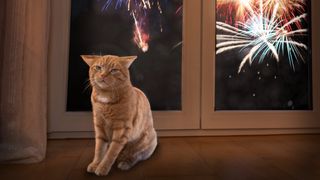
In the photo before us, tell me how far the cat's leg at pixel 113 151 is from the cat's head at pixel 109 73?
15cm

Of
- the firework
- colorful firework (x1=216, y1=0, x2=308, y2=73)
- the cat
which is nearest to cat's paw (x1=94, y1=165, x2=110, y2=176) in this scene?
the cat

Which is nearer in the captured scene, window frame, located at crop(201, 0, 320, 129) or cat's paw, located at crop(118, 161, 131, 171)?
cat's paw, located at crop(118, 161, 131, 171)

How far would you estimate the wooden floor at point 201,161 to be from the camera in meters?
0.90

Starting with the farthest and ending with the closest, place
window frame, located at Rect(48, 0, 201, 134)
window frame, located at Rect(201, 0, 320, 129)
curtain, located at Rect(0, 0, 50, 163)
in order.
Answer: window frame, located at Rect(201, 0, 320, 129) → window frame, located at Rect(48, 0, 201, 134) → curtain, located at Rect(0, 0, 50, 163)

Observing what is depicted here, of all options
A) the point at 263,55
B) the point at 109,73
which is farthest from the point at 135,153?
the point at 263,55

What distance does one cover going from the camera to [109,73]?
884 mm

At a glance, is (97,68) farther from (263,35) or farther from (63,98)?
(263,35)

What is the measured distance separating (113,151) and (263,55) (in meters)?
1.17

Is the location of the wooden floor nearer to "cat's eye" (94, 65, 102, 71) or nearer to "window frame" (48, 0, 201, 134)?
"window frame" (48, 0, 201, 134)

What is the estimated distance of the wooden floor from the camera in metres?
0.90

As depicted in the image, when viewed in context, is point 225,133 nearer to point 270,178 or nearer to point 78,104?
point 270,178

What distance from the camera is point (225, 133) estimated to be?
63.1 inches

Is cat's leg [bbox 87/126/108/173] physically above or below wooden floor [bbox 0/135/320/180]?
above

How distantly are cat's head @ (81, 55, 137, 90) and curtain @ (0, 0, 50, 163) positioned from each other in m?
0.30
